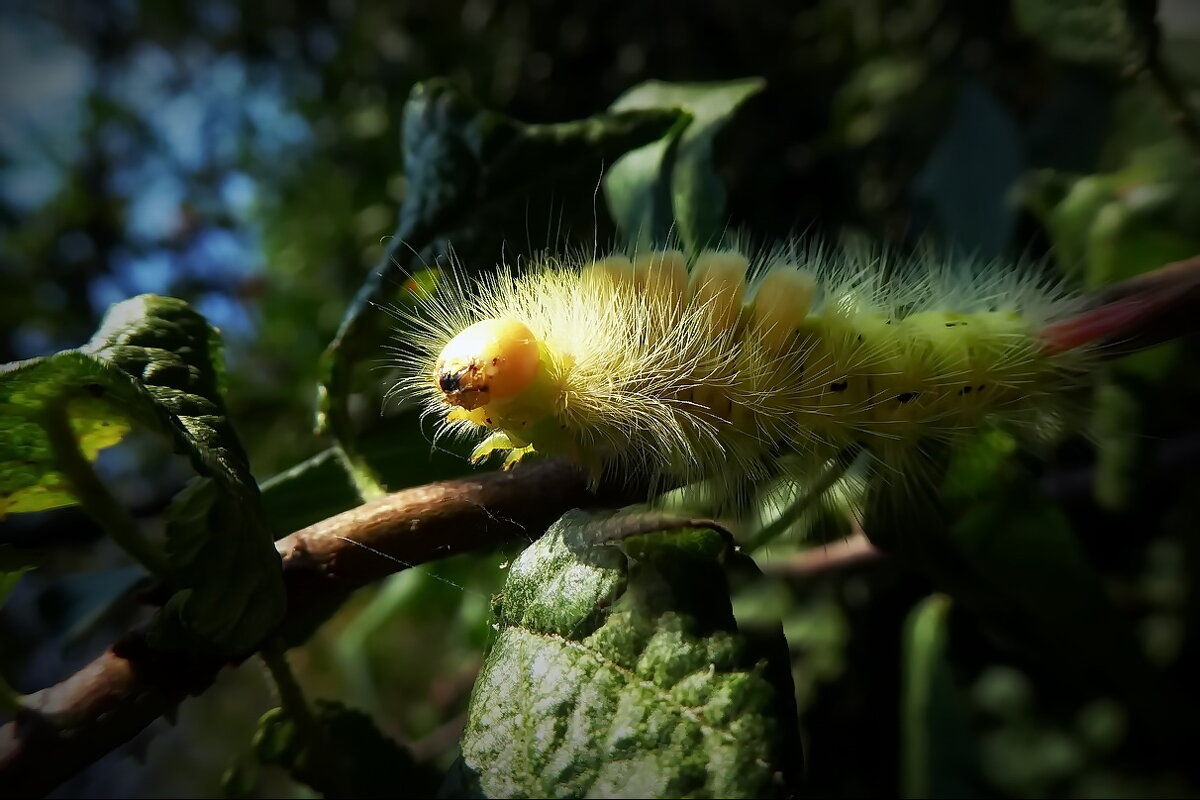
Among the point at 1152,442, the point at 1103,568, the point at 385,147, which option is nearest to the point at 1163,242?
the point at 1152,442

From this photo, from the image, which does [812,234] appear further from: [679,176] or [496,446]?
[496,446]

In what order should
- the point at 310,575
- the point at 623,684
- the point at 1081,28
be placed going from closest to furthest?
the point at 623,684
the point at 310,575
the point at 1081,28

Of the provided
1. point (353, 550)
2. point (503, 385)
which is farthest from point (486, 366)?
point (353, 550)

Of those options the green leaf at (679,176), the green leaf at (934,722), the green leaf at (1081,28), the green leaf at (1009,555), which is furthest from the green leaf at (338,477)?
the green leaf at (1081,28)

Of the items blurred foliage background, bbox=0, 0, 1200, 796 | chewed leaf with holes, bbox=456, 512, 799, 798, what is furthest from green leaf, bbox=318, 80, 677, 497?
chewed leaf with holes, bbox=456, 512, 799, 798

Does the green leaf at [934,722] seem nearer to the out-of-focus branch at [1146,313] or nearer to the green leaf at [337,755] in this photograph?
the out-of-focus branch at [1146,313]

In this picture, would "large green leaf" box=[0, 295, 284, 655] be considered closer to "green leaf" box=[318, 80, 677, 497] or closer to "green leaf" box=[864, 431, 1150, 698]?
"green leaf" box=[318, 80, 677, 497]
